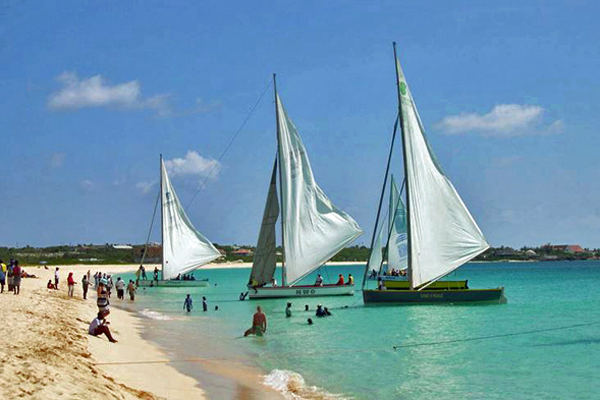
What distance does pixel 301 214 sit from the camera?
44875mm

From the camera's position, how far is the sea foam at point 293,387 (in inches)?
678

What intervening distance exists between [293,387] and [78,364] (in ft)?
18.2

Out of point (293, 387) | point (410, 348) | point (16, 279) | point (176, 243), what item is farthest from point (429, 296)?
point (176, 243)

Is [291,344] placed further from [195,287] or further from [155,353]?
[195,287]

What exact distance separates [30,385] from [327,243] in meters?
34.0

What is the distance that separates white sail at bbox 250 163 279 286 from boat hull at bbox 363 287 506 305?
8.27 meters

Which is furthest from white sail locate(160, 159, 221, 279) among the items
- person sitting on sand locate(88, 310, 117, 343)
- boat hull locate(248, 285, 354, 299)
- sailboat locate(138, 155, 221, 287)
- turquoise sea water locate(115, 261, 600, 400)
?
person sitting on sand locate(88, 310, 117, 343)

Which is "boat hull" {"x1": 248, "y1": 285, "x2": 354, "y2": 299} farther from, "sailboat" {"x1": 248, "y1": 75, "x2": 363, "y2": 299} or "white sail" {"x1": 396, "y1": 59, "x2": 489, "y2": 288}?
"white sail" {"x1": 396, "y1": 59, "x2": 489, "y2": 288}

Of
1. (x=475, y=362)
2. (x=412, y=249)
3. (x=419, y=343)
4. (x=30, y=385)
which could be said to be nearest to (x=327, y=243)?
(x=412, y=249)

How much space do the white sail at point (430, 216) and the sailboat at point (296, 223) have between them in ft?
27.7

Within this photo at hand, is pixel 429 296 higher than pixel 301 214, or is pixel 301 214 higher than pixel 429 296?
pixel 301 214

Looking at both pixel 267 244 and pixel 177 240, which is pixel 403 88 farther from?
pixel 177 240

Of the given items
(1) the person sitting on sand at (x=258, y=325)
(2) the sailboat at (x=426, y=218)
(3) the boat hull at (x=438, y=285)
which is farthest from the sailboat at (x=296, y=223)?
(1) the person sitting on sand at (x=258, y=325)

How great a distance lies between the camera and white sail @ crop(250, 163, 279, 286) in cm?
4641
